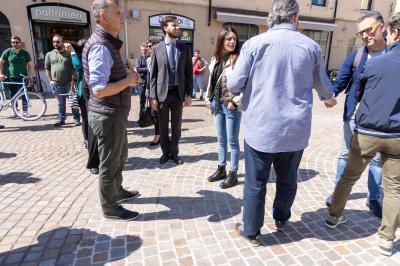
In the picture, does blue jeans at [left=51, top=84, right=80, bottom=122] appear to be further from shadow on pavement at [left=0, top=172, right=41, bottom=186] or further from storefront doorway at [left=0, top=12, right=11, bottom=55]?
storefront doorway at [left=0, top=12, right=11, bottom=55]

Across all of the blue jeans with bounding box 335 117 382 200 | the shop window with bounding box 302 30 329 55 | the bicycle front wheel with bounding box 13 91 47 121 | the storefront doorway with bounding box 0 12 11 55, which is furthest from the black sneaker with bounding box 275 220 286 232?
the shop window with bounding box 302 30 329 55

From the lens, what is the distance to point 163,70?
444 centimetres

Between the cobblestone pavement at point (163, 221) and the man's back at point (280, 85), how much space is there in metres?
0.99

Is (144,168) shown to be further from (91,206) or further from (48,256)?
(48,256)

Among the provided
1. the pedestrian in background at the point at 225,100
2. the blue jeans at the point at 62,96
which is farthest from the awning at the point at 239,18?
the pedestrian in background at the point at 225,100

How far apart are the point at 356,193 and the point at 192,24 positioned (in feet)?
42.5

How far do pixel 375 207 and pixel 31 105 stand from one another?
810cm

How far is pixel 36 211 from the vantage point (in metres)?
3.33

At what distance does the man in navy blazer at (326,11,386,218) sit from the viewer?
2859mm

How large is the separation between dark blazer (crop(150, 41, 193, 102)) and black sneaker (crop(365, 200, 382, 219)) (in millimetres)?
2773

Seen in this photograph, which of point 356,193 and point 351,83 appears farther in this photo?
point 356,193

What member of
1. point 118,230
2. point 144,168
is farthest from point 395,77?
point 144,168

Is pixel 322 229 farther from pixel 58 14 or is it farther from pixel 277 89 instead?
pixel 58 14

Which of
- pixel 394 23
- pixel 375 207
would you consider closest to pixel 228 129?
pixel 375 207
